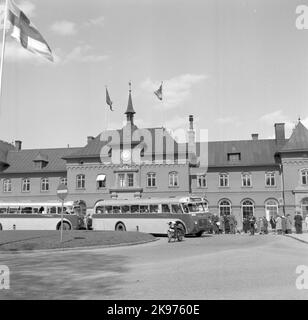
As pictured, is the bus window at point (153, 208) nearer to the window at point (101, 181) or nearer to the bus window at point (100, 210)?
the bus window at point (100, 210)

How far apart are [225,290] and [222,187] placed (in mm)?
42719

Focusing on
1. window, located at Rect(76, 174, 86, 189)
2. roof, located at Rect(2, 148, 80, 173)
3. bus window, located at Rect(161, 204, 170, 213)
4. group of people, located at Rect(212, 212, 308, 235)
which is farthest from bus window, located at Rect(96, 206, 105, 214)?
roof, located at Rect(2, 148, 80, 173)

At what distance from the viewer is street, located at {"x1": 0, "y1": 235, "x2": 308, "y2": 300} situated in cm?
902

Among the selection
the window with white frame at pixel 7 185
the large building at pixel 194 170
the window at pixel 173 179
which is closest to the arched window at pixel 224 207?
the large building at pixel 194 170

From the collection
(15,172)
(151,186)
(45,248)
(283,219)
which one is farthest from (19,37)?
(15,172)

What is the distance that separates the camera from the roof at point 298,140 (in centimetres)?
4776

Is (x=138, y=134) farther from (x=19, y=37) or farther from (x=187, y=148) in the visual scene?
(x=19, y=37)

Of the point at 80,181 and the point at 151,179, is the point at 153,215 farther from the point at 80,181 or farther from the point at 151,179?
the point at 80,181

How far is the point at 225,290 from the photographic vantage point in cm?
923

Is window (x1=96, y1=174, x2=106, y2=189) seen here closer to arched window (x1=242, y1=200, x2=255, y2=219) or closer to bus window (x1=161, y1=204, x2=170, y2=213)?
arched window (x1=242, y1=200, x2=255, y2=219)

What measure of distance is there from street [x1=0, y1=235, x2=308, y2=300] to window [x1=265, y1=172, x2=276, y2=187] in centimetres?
3370

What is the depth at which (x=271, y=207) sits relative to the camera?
49250mm
